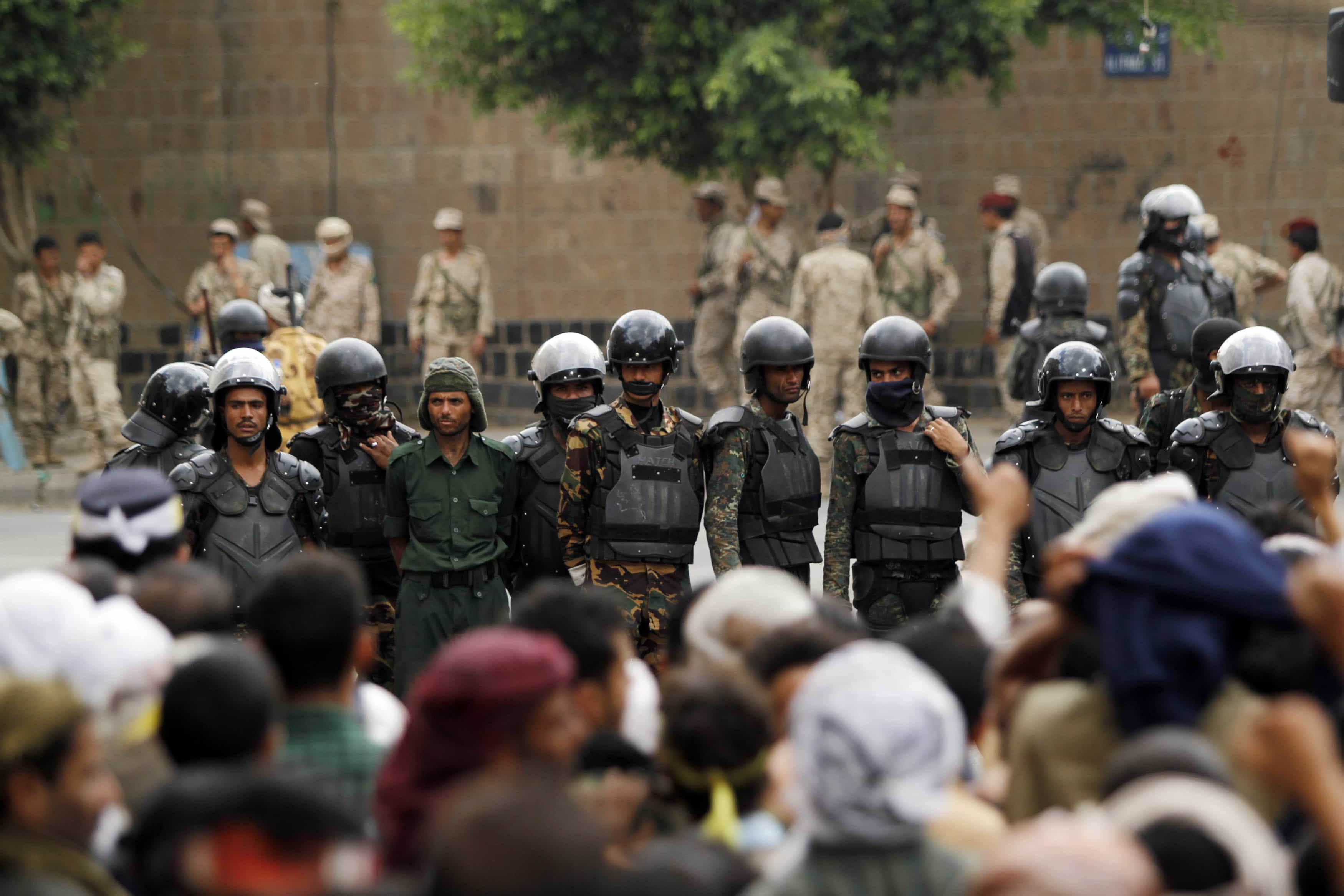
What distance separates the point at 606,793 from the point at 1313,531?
2.51m

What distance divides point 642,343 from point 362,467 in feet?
4.22

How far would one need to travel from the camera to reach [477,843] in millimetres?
2475

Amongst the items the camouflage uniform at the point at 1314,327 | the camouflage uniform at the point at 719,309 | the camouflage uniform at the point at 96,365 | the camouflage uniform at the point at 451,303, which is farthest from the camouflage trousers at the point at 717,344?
the camouflage uniform at the point at 96,365

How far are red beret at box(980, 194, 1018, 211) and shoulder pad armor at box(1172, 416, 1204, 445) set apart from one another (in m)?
8.52

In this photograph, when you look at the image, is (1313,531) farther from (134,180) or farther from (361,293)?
(134,180)

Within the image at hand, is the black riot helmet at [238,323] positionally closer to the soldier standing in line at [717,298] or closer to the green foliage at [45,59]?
the green foliage at [45,59]

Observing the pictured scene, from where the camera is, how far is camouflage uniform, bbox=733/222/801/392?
14922 millimetres

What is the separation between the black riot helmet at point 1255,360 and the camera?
697 cm

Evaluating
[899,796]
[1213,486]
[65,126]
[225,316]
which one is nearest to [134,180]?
[65,126]

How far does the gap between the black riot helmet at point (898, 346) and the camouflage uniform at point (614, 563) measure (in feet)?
2.62

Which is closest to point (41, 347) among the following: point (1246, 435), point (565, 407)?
point (565, 407)

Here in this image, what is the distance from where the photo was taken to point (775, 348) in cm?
678

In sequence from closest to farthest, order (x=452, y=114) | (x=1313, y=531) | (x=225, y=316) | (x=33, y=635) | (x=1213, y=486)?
(x=33, y=635) < (x=1313, y=531) < (x=1213, y=486) < (x=225, y=316) < (x=452, y=114)

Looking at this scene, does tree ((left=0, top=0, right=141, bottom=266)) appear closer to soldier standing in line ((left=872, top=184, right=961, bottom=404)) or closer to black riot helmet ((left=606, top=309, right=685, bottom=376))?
soldier standing in line ((left=872, top=184, right=961, bottom=404))
